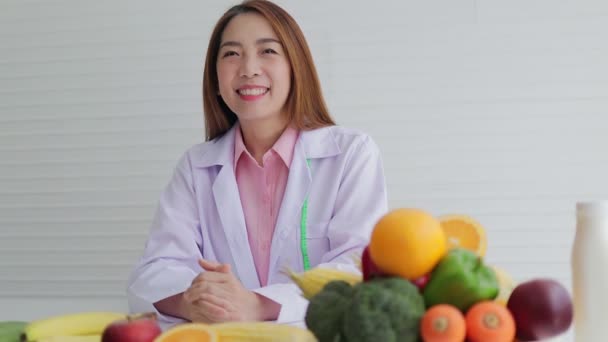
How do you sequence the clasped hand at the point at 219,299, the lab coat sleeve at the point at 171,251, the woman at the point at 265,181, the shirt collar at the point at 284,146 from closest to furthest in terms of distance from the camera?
1. the clasped hand at the point at 219,299
2. the lab coat sleeve at the point at 171,251
3. the woman at the point at 265,181
4. the shirt collar at the point at 284,146

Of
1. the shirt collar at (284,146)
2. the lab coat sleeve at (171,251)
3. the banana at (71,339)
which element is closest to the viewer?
the banana at (71,339)

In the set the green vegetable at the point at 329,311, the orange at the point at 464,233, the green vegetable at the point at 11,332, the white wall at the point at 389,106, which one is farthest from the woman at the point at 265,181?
the white wall at the point at 389,106

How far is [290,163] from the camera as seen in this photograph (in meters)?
1.87

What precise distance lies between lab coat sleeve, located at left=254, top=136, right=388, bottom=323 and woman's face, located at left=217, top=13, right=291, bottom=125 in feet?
0.83

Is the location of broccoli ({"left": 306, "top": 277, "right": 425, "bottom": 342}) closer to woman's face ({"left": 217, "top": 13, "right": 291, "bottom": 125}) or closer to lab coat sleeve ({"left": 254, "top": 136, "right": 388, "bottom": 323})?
lab coat sleeve ({"left": 254, "top": 136, "right": 388, "bottom": 323})

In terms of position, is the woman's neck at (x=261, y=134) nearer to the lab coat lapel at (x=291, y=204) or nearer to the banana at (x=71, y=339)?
the lab coat lapel at (x=291, y=204)

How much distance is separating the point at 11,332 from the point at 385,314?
2.43 feet

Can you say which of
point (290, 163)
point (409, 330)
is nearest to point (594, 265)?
point (409, 330)

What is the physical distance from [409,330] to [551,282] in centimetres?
19

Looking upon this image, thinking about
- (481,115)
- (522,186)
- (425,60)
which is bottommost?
(522,186)

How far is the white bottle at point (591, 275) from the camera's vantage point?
2.94 ft

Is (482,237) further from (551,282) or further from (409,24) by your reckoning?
(409,24)

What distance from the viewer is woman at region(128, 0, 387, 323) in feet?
5.80

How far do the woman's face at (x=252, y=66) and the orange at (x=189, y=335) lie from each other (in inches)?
38.5
